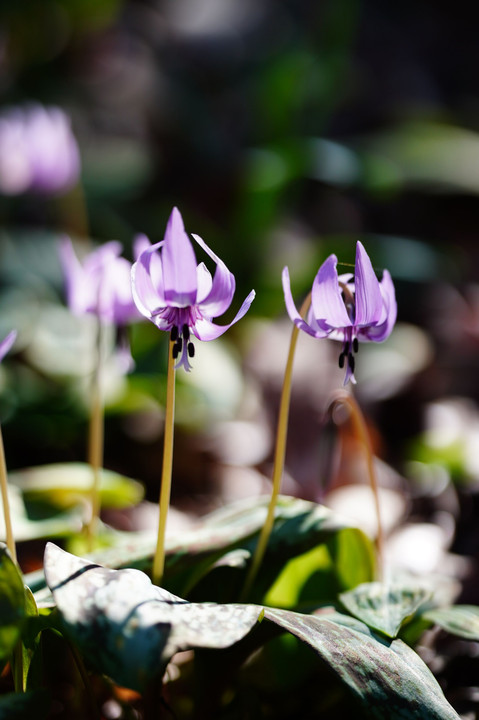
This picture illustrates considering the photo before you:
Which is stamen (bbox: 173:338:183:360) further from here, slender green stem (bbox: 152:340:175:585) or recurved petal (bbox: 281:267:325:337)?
recurved petal (bbox: 281:267:325:337)

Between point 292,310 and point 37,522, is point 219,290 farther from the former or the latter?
point 37,522

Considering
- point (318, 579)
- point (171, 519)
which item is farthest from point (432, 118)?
point (318, 579)

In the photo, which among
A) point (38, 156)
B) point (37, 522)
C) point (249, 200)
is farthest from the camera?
point (249, 200)

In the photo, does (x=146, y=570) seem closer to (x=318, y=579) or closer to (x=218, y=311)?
(x=318, y=579)

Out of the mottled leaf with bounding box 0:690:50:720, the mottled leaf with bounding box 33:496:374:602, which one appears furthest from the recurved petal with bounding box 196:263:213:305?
the mottled leaf with bounding box 0:690:50:720

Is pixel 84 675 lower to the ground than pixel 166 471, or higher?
lower

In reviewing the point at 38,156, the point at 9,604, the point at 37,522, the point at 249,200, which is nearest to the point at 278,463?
the point at 9,604
